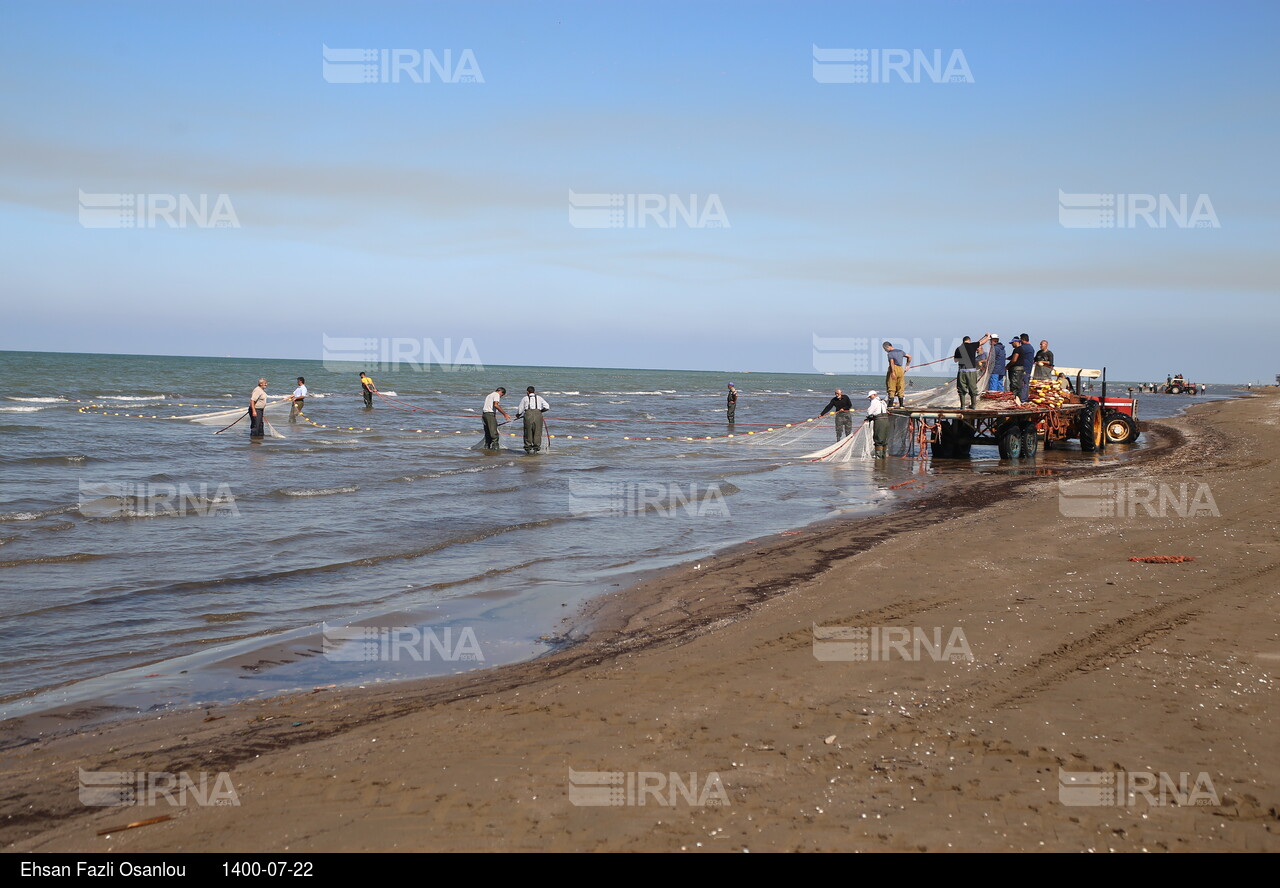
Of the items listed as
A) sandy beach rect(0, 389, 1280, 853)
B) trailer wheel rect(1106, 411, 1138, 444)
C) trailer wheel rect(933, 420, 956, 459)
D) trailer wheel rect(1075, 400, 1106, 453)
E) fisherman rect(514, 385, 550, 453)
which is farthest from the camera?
trailer wheel rect(1106, 411, 1138, 444)

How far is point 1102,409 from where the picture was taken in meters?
23.8

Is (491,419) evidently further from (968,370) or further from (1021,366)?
(1021,366)

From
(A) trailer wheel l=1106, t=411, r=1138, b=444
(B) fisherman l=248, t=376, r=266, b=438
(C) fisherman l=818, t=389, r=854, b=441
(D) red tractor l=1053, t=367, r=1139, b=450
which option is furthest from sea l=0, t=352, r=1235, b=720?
(A) trailer wheel l=1106, t=411, r=1138, b=444

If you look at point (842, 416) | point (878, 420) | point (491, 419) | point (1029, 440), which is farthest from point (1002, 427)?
point (491, 419)

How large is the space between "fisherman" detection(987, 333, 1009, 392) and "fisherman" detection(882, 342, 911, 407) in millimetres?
1925

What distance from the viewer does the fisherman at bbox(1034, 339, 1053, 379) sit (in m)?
22.9

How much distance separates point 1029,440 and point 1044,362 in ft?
8.46

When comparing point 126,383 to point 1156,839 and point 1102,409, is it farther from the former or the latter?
point 1156,839

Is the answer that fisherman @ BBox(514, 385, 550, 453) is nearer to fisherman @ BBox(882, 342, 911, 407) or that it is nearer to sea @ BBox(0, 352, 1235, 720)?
sea @ BBox(0, 352, 1235, 720)

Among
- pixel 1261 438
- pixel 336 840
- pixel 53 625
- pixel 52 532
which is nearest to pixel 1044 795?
pixel 336 840

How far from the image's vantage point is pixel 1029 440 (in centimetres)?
2172

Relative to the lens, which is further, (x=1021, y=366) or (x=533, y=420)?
(x=533, y=420)

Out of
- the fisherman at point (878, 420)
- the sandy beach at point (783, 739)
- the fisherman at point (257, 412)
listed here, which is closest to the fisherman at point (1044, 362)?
the fisherman at point (878, 420)
